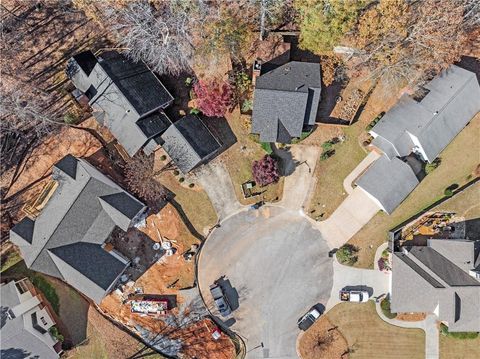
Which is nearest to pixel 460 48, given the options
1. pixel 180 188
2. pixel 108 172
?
pixel 180 188

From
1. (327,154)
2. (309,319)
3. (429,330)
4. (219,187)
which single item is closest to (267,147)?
(327,154)

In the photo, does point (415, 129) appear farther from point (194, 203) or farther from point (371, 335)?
point (194, 203)

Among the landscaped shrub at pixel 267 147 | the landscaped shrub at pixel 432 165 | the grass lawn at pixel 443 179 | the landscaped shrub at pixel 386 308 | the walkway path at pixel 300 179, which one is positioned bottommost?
the landscaped shrub at pixel 386 308

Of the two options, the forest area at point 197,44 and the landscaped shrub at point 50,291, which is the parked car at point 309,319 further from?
the landscaped shrub at point 50,291

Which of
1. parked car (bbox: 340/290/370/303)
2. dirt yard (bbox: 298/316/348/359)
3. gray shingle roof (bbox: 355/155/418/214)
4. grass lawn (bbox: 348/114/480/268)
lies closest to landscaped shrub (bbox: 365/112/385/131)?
gray shingle roof (bbox: 355/155/418/214)

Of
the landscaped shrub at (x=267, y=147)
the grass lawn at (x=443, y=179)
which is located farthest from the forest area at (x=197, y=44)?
the grass lawn at (x=443, y=179)

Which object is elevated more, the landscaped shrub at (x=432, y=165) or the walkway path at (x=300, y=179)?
the walkway path at (x=300, y=179)

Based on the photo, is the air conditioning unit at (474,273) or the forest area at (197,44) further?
the air conditioning unit at (474,273)
